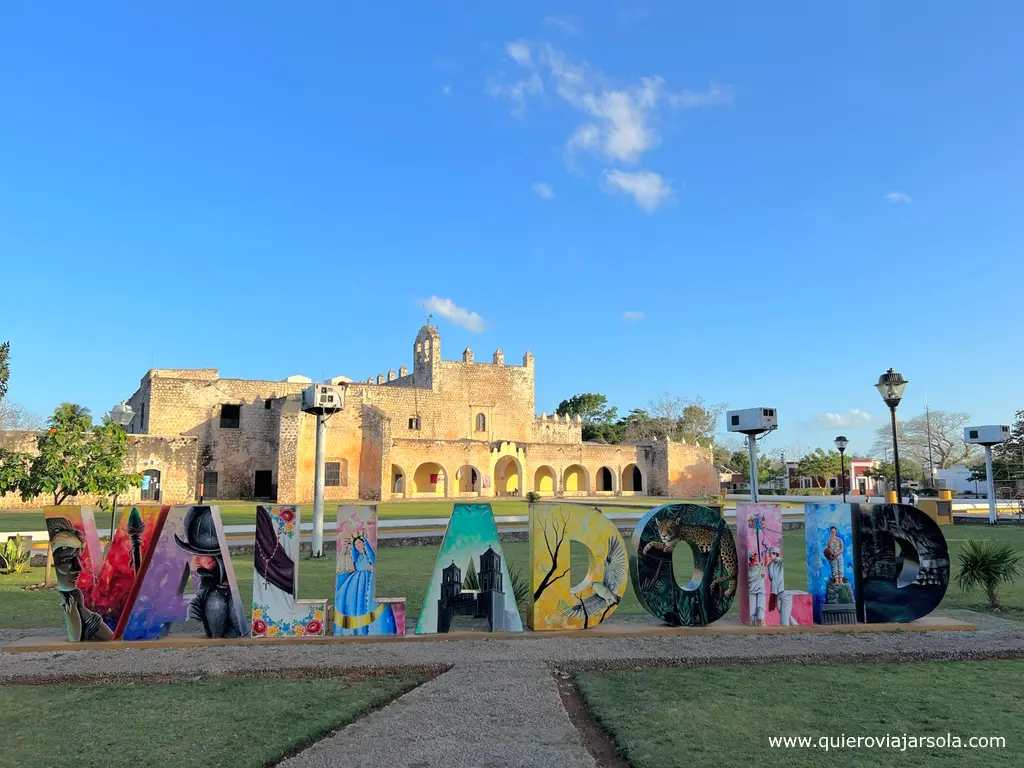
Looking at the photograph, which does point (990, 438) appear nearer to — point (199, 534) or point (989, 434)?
point (989, 434)

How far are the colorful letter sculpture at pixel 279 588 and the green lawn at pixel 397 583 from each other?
1378 millimetres

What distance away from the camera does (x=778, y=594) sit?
6234 millimetres

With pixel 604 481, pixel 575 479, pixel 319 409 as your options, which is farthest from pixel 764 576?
pixel 604 481

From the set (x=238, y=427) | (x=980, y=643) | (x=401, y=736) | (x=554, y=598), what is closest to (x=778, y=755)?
(x=401, y=736)

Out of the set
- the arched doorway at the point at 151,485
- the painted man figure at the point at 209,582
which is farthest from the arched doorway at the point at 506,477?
the painted man figure at the point at 209,582

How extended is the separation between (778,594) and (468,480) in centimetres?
3032

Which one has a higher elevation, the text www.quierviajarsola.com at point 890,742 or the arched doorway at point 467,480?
the arched doorway at point 467,480

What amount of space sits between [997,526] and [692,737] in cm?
1916

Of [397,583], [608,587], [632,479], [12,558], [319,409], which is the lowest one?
[397,583]

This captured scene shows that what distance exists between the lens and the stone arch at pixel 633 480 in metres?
40.0

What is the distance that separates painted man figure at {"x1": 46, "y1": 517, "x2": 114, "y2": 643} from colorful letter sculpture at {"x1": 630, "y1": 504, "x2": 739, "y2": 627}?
4677 millimetres

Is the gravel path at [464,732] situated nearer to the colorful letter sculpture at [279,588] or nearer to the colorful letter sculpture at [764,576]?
the colorful letter sculpture at [279,588]

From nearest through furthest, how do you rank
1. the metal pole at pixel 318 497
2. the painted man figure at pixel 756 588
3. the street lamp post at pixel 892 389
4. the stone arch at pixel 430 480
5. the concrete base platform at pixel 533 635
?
1. the concrete base platform at pixel 533 635
2. the painted man figure at pixel 756 588
3. the metal pole at pixel 318 497
4. the street lamp post at pixel 892 389
5. the stone arch at pixel 430 480

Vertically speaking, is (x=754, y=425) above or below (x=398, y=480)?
above
